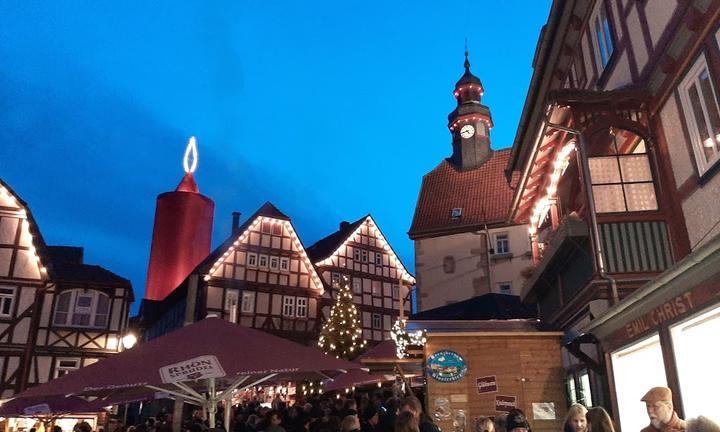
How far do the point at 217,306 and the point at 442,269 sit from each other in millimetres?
12694

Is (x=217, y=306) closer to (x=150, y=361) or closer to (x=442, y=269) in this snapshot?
(x=442, y=269)

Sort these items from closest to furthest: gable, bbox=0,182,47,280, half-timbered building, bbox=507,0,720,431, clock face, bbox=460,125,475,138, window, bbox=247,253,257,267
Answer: half-timbered building, bbox=507,0,720,431 < gable, bbox=0,182,47,280 < window, bbox=247,253,257,267 < clock face, bbox=460,125,475,138

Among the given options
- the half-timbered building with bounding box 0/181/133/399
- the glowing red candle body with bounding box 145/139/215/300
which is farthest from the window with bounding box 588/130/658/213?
the glowing red candle body with bounding box 145/139/215/300

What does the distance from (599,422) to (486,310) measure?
11211 millimetres

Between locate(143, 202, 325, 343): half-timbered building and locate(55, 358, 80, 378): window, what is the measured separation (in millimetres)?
7132

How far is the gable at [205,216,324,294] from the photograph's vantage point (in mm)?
35219

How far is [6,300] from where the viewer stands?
27688 millimetres

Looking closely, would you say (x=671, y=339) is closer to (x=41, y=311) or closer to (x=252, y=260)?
(x=41, y=311)

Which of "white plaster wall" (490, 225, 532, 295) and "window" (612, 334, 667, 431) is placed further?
"white plaster wall" (490, 225, 532, 295)

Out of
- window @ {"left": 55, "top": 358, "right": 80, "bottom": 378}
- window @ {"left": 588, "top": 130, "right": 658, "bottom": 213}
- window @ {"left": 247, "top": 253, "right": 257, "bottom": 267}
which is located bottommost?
window @ {"left": 55, "top": 358, "right": 80, "bottom": 378}

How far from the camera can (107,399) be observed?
1066 centimetres

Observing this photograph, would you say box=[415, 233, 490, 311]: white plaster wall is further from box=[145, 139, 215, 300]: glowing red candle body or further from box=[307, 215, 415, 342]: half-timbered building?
box=[145, 139, 215, 300]: glowing red candle body

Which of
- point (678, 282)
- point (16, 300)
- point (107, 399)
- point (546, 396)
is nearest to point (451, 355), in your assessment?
point (546, 396)

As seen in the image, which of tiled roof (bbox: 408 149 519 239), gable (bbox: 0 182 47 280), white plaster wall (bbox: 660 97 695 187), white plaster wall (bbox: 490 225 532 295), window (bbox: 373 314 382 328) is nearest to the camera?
white plaster wall (bbox: 660 97 695 187)
